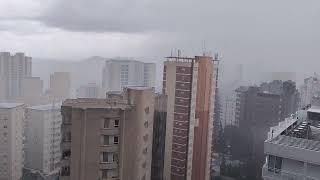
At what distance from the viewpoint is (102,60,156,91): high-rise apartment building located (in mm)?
21219

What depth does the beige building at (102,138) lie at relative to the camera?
4.13 meters

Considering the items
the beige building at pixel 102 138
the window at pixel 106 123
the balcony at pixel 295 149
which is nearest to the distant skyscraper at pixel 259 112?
the beige building at pixel 102 138

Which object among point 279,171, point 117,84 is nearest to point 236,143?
point 117,84

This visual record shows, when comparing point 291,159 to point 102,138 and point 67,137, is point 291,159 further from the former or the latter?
A: point 67,137

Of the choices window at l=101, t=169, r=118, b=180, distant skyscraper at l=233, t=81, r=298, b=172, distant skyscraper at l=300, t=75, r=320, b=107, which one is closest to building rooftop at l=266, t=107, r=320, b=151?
window at l=101, t=169, r=118, b=180

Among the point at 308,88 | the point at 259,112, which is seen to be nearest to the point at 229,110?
the point at 259,112

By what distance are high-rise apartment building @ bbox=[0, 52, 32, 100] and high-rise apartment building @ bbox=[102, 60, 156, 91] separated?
446 cm

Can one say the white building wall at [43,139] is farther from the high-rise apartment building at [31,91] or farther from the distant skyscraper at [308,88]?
the distant skyscraper at [308,88]

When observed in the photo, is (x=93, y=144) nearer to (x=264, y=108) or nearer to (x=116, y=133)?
(x=116, y=133)

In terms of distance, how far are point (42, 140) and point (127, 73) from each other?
25.5 feet

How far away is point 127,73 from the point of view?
21.3 meters

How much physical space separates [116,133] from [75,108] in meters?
0.50

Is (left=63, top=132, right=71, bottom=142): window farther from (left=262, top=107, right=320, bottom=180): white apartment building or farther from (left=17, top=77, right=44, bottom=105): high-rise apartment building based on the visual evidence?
(left=17, top=77, right=44, bottom=105): high-rise apartment building

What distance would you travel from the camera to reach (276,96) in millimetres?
→ 15352
